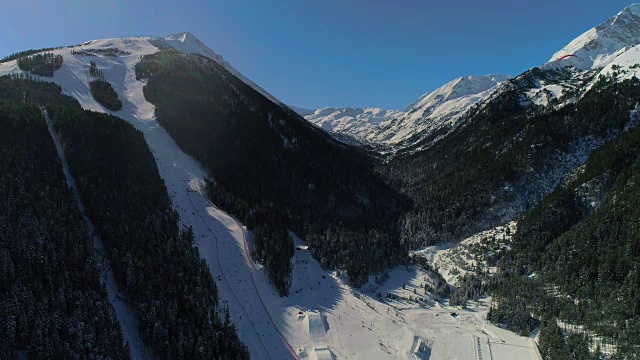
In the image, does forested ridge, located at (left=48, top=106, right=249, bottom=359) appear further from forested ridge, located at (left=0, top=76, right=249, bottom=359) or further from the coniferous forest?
the coniferous forest

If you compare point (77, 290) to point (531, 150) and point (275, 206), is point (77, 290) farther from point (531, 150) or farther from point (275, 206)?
point (531, 150)

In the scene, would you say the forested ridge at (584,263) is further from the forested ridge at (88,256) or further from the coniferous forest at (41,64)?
the coniferous forest at (41,64)

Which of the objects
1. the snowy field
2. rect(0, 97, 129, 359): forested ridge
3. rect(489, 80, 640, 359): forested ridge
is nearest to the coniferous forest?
the snowy field

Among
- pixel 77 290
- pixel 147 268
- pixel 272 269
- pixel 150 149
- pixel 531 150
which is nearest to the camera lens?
pixel 77 290

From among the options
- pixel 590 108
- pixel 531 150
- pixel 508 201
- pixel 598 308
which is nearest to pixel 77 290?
pixel 598 308

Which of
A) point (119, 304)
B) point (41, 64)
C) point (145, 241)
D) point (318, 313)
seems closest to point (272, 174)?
point (145, 241)

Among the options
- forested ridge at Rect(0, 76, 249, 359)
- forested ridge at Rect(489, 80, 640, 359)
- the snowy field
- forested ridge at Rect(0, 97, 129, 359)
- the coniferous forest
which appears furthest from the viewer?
the coniferous forest

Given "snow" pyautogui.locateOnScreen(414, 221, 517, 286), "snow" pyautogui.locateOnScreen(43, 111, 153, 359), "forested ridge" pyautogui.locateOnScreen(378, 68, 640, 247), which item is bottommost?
"snow" pyautogui.locateOnScreen(43, 111, 153, 359)
